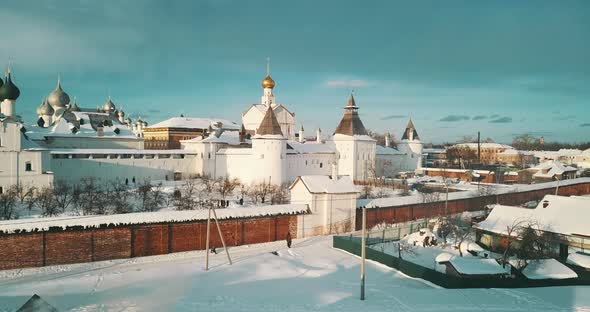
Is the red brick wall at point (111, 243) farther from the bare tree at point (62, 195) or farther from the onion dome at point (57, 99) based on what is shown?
the onion dome at point (57, 99)

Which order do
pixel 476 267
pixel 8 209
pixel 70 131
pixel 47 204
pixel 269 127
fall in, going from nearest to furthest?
pixel 476 267, pixel 8 209, pixel 47 204, pixel 269 127, pixel 70 131

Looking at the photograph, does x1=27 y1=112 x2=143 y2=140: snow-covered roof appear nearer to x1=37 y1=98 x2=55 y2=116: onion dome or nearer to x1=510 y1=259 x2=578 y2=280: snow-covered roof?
x1=37 y1=98 x2=55 y2=116: onion dome

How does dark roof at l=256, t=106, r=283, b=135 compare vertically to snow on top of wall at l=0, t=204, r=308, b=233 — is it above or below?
above

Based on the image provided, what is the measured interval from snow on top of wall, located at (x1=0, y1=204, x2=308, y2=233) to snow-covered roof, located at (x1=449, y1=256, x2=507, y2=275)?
285 inches

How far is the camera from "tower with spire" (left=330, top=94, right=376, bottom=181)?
34719 millimetres

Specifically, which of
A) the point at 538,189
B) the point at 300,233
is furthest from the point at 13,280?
the point at 538,189

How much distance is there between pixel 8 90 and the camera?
26.0 meters

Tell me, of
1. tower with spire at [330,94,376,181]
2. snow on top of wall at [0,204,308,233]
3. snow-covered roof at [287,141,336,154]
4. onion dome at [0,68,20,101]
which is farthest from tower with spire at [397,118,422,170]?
onion dome at [0,68,20,101]

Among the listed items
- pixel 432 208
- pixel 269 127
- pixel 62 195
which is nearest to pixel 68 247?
pixel 62 195

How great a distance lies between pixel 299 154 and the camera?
109 ft

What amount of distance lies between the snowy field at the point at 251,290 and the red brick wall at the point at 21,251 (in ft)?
1.33

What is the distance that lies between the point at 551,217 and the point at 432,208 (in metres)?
6.58

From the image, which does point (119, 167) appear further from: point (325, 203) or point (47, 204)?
point (325, 203)

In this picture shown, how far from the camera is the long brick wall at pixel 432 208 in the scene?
20775mm
